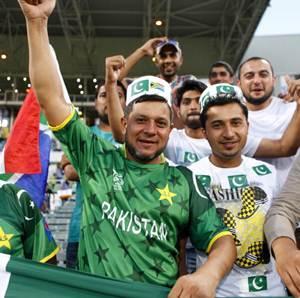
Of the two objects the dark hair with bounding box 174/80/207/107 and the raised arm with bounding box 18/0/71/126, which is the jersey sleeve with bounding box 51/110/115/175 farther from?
the dark hair with bounding box 174/80/207/107

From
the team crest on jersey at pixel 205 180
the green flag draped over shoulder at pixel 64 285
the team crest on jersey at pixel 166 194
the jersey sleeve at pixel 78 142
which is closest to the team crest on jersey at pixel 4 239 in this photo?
the green flag draped over shoulder at pixel 64 285

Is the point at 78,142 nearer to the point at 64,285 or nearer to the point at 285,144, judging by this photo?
the point at 64,285

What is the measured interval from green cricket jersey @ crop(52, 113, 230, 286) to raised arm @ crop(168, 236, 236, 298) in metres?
0.06

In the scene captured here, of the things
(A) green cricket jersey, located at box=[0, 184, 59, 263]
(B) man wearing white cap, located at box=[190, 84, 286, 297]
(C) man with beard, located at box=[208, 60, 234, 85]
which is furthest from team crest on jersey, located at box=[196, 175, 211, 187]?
→ (C) man with beard, located at box=[208, 60, 234, 85]

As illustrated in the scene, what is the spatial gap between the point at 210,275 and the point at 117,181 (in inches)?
20.5

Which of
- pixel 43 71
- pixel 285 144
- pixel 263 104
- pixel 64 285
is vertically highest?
pixel 43 71

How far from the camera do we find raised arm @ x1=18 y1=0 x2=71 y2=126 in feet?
5.96

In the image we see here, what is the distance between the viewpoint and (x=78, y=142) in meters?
1.89

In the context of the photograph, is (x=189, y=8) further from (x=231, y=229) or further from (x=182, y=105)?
(x=231, y=229)

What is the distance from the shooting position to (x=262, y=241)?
2.00 metres

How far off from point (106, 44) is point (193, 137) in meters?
18.1

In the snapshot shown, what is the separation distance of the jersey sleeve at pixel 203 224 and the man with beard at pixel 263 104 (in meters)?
1.18

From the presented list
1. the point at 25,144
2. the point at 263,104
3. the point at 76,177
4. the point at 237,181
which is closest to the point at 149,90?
the point at 237,181

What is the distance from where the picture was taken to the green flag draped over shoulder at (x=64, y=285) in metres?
1.58
